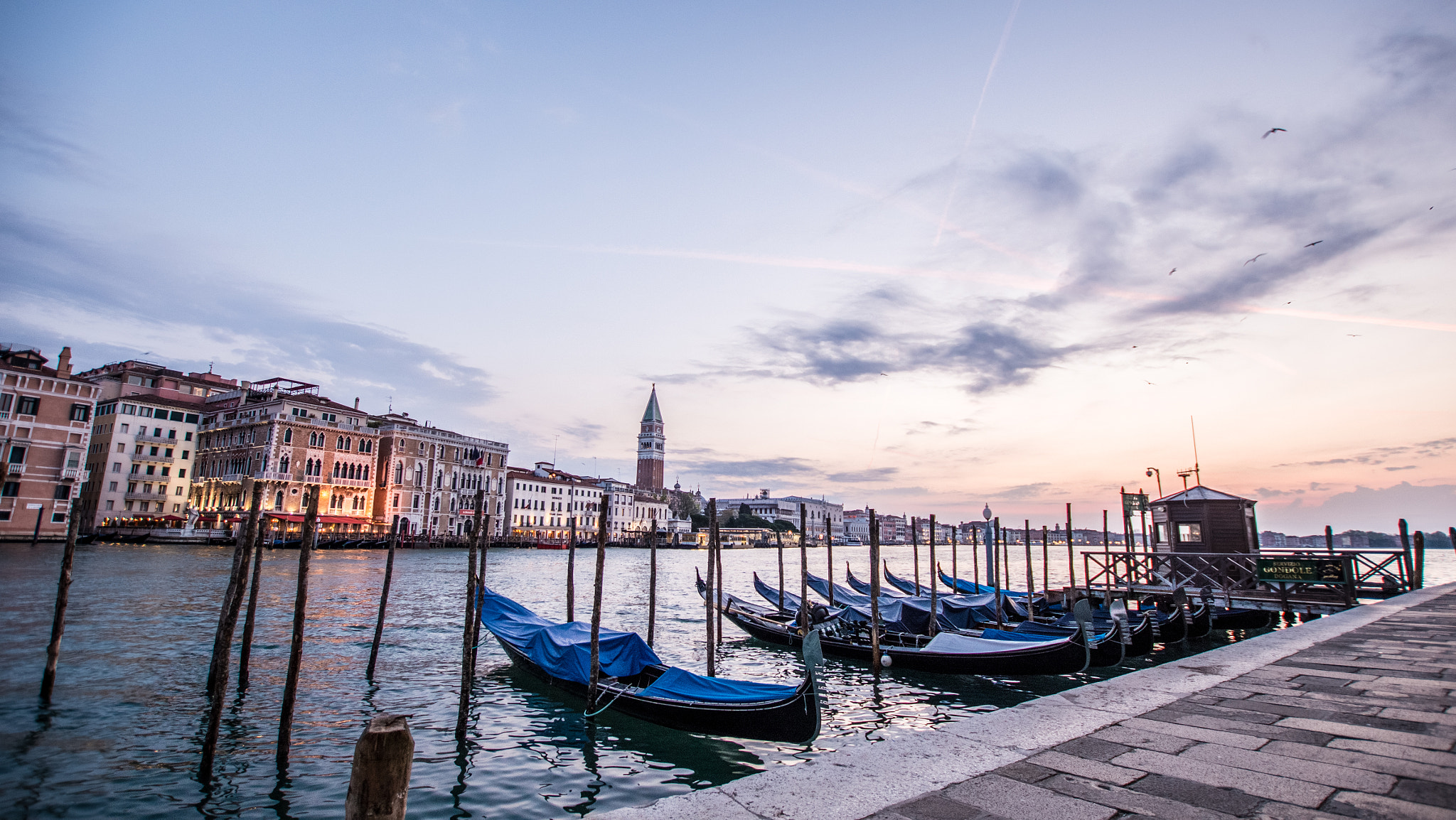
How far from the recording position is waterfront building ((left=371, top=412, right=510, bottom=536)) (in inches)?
2345

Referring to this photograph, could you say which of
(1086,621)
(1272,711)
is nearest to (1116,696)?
(1272,711)

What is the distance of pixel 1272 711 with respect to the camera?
4.82m

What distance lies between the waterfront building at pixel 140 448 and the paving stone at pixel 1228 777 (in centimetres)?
6063

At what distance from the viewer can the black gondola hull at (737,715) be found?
303 inches

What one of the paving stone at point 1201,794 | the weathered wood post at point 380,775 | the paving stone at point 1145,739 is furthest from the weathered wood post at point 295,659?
the paving stone at point 1201,794

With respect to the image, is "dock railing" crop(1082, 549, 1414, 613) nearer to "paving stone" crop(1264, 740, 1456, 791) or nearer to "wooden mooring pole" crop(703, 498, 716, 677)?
"wooden mooring pole" crop(703, 498, 716, 677)

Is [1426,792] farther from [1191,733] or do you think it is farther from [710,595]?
[710,595]

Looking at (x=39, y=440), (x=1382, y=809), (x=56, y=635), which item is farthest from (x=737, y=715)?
(x=39, y=440)

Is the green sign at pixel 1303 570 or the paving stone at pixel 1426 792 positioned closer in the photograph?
the paving stone at pixel 1426 792

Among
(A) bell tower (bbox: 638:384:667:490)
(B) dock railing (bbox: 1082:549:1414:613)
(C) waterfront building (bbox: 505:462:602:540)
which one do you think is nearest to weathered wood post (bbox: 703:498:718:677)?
(B) dock railing (bbox: 1082:549:1414:613)

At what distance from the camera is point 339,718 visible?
30.6ft

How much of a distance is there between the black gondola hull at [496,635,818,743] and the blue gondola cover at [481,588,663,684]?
47 cm

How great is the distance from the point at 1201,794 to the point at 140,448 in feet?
216

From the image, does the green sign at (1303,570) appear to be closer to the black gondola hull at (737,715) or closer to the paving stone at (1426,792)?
the black gondola hull at (737,715)
